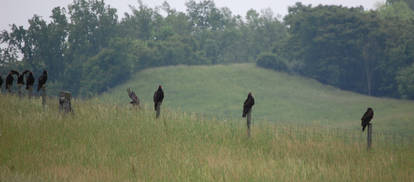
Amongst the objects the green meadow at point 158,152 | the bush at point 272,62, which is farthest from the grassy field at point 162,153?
the bush at point 272,62

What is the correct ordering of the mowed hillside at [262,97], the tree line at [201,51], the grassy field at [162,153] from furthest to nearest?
the tree line at [201,51]
the mowed hillside at [262,97]
the grassy field at [162,153]

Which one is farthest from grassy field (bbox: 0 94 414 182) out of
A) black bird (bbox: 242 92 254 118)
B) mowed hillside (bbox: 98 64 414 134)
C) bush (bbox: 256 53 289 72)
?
bush (bbox: 256 53 289 72)

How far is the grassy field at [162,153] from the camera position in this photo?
10.9 meters

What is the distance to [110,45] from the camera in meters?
68.9

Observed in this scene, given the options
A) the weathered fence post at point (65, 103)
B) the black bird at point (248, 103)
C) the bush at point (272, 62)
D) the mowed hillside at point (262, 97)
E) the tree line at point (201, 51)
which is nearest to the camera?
the black bird at point (248, 103)

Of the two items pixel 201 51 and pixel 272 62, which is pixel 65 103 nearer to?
pixel 272 62

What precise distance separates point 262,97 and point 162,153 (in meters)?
50.6

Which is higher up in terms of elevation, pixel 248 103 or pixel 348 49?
pixel 348 49

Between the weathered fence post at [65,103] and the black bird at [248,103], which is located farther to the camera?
the weathered fence post at [65,103]

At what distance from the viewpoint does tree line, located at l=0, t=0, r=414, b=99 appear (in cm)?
6462

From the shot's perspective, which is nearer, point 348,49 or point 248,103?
point 248,103

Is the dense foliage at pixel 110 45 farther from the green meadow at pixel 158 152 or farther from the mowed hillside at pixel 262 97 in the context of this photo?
the green meadow at pixel 158 152

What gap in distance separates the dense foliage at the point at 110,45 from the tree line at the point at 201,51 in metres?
0.15

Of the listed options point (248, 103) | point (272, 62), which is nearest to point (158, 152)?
point (248, 103)
